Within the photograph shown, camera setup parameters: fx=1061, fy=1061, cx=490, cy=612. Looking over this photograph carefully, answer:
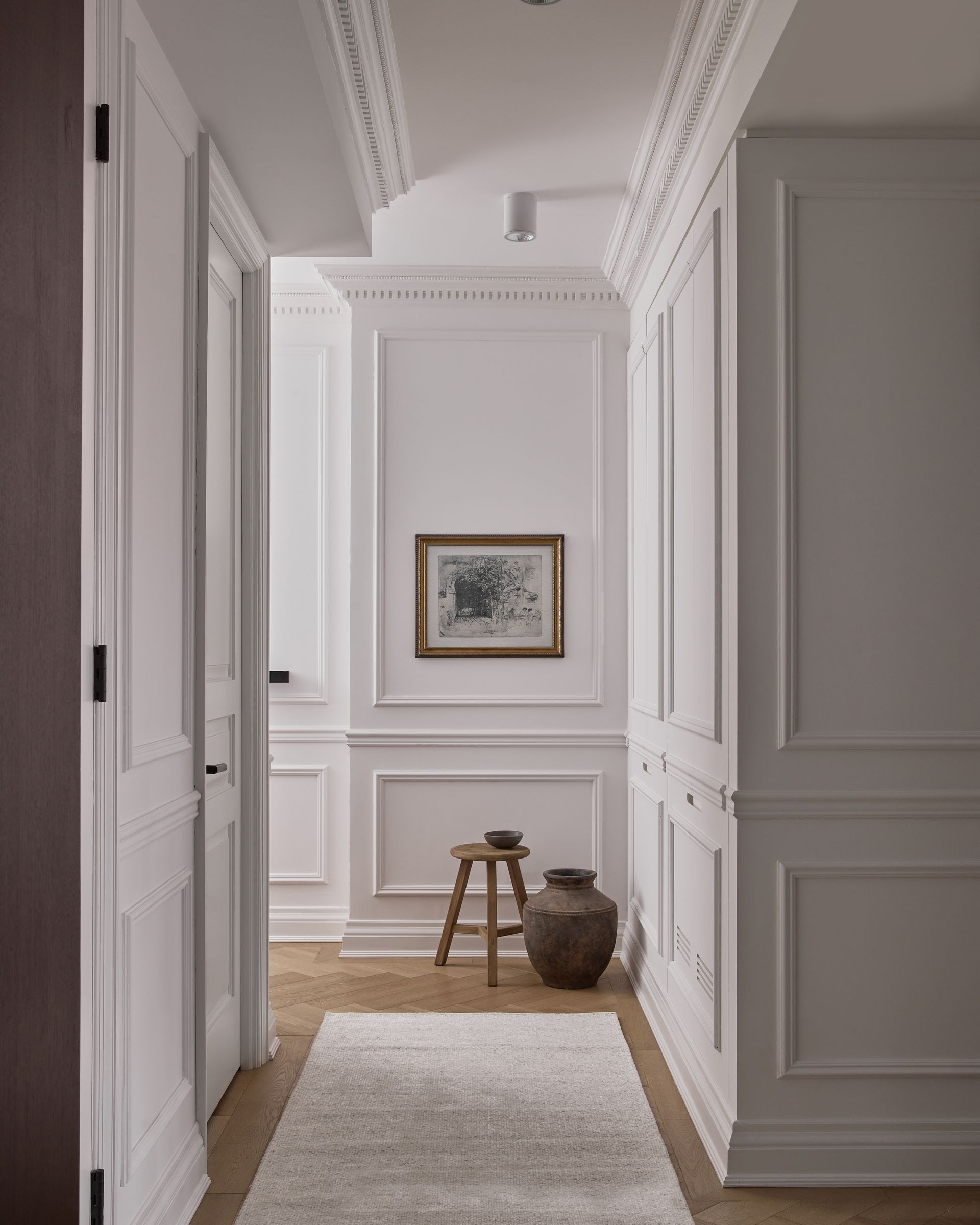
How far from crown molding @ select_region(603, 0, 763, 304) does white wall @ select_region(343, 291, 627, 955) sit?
0.69 m

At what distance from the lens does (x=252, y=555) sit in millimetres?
→ 3186

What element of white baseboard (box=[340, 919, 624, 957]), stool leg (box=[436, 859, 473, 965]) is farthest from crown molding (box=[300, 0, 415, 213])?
white baseboard (box=[340, 919, 624, 957])

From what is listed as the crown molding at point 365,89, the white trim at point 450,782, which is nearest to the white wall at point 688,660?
the white trim at point 450,782

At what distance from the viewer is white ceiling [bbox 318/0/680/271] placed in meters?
2.62

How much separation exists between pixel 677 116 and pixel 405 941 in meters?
3.23

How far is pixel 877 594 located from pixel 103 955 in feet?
6.16

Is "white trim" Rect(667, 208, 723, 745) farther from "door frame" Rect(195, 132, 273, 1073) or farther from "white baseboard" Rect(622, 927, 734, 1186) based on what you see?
"door frame" Rect(195, 132, 273, 1073)

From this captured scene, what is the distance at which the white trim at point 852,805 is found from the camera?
2523 millimetres

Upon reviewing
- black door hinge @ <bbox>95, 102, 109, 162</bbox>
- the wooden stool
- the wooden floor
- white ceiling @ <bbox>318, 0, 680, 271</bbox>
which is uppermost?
white ceiling @ <bbox>318, 0, 680, 271</bbox>

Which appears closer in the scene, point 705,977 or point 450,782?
point 705,977

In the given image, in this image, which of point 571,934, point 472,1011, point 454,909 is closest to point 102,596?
point 472,1011

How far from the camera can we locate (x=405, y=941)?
4.41m

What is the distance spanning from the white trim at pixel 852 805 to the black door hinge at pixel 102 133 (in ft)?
6.15

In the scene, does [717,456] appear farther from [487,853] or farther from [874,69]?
[487,853]
